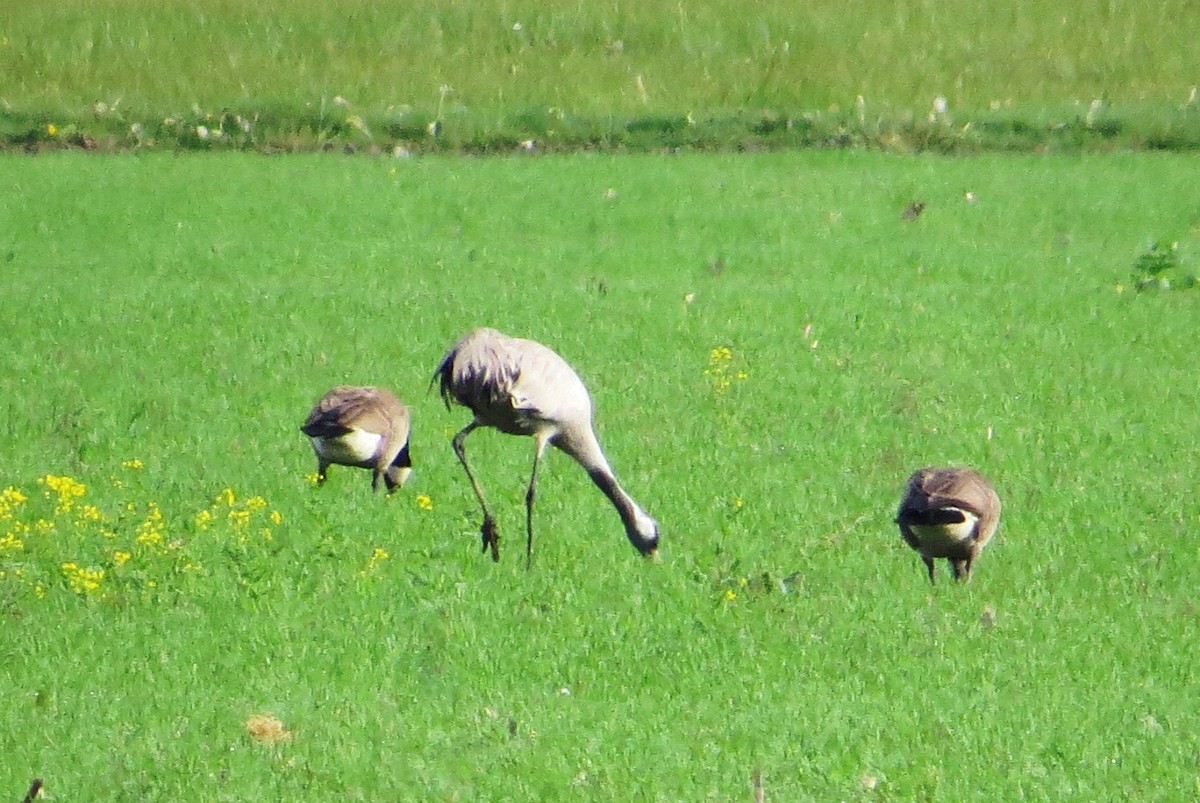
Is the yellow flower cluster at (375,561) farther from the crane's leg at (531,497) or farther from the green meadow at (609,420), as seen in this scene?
the crane's leg at (531,497)

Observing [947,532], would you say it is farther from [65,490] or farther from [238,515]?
[65,490]

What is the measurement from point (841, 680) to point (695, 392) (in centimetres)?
424

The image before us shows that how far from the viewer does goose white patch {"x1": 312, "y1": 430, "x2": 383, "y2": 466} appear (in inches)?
314

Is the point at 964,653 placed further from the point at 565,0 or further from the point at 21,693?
the point at 565,0

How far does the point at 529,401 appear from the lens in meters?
7.27

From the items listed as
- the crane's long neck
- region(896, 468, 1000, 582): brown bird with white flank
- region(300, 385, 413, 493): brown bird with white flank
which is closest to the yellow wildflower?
region(300, 385, 413, 493): brown bird with white flank

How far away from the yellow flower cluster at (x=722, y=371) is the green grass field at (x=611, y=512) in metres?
0.03

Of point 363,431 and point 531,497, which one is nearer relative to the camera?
point 531,497

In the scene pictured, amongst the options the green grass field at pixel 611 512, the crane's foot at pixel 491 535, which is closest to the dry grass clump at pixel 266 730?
the green grass field at pixel 611 512

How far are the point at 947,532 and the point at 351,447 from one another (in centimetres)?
271

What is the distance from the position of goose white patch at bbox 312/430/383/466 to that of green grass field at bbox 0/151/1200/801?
25 centimetres

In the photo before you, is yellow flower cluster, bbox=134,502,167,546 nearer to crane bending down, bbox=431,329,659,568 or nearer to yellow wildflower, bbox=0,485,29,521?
yellow wildflower, bbox=0,485,29,521

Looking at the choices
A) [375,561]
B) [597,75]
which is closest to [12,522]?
[375,561]

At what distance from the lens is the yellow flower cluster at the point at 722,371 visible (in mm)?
10508
